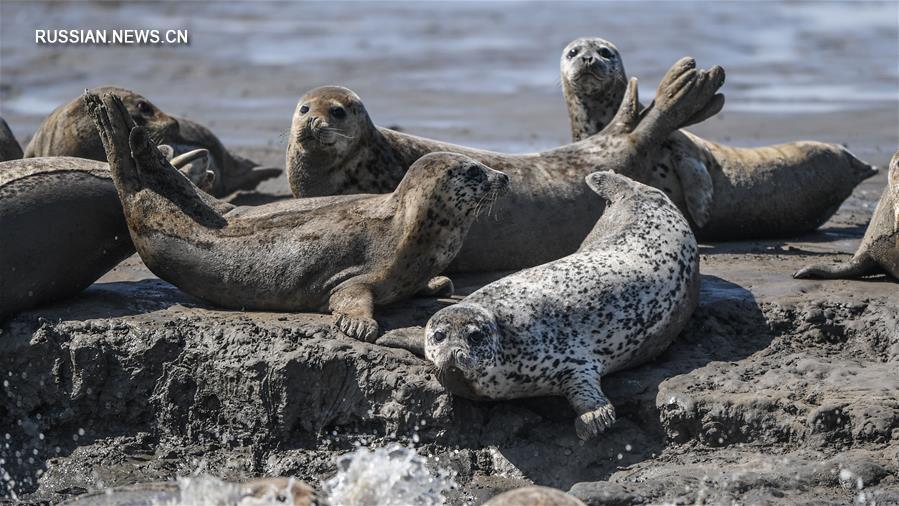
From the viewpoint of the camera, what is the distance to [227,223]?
7.33 metres

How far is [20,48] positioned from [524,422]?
17.1 meters

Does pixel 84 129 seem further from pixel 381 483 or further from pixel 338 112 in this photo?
pixel 381 483

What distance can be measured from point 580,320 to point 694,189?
262 cm

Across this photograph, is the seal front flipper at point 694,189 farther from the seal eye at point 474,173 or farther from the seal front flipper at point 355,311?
the seal front flipper at point 355,311

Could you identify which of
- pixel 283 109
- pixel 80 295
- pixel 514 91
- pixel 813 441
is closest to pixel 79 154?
pixel 80 295

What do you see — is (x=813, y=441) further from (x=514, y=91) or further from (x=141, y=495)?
(x=514, y=91)

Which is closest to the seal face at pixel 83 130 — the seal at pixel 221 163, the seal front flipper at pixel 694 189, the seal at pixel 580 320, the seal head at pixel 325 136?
the seal at pixel 221 163

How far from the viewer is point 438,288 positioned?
735 centimetres

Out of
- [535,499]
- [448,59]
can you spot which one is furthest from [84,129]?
[448,59]

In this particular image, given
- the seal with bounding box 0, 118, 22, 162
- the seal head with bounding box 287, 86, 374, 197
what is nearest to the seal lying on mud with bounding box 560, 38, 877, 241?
the seal head with bounding box 287, 86, 374, 197

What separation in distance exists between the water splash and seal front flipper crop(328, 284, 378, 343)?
2.52 ft

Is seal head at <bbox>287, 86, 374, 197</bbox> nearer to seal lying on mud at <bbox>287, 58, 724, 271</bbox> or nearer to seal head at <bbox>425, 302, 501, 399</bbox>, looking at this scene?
seal lying on mud at <bbox>287, 58, 724, 271</bbox>

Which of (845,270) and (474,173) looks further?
(845,270)

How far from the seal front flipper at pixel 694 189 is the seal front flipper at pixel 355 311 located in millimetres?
2679
